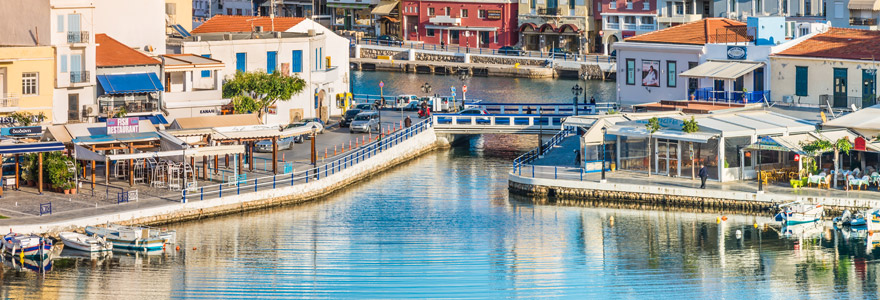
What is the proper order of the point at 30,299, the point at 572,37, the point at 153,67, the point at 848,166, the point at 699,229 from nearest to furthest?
the point at 30,299
the point at 699,229
the point at 848,166
the point at 153,67
the point at 572,37

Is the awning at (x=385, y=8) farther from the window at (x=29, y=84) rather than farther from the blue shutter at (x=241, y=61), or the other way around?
the window at (x=29, y=84)

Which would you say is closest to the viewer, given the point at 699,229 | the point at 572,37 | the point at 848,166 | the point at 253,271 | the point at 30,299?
the point at 30,299

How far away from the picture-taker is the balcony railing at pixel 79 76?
2867 inches

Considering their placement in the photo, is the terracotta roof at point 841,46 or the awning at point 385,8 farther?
the awning at point 385,8

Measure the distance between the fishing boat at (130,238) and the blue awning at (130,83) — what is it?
16473 mm

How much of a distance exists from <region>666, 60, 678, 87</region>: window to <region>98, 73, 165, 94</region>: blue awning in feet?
80.0

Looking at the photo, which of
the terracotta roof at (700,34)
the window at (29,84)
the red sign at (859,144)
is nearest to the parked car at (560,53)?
the terracotta roof at (700,34)

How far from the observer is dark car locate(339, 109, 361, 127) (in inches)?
3415

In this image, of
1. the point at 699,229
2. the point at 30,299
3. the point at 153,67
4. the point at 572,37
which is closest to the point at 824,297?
the point at 699,229

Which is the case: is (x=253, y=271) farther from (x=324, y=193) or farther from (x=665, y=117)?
(x=665, y=117)

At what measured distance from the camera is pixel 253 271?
5628cm

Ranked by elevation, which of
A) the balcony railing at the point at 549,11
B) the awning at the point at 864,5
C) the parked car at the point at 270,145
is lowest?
the parked car at the point at 270,145

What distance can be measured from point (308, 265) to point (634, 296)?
11.1 meters

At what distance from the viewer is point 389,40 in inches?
5674
